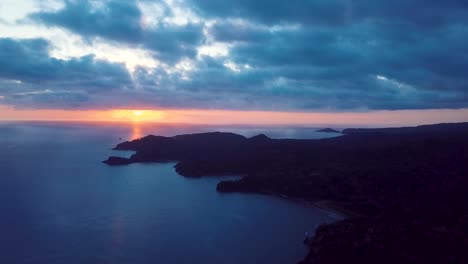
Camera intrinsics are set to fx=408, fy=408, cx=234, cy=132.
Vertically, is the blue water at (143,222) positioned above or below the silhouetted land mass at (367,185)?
below

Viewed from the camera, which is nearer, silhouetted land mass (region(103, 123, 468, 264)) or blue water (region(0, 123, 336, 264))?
silhouetted land mass (region(103, 123, 468, 264))

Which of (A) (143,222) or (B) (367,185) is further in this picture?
(B) (367,185)

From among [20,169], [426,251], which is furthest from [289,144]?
[426,251]

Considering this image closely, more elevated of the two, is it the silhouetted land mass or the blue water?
the silhouetted land mass

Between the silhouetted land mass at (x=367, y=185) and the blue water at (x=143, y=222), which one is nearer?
the silhouetted land mass at (x=367, y=185)

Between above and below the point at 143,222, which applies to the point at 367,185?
above
